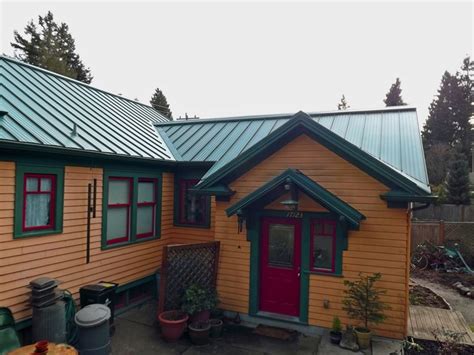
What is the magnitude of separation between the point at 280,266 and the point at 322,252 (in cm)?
111

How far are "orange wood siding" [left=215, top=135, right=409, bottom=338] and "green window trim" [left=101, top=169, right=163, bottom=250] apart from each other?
97.1 inches

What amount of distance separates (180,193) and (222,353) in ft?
17.9

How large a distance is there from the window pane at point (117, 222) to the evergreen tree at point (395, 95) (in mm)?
38819

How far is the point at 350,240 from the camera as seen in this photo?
750 cm

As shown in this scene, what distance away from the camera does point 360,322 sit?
7266mm

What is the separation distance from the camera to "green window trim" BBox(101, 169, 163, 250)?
27.9 feet

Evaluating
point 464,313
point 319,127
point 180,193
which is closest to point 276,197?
point 319,127

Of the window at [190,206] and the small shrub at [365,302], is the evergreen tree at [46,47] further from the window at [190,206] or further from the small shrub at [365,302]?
the small shrub at [365,302]

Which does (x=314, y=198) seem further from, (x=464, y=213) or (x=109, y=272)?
(x=464, y=213)

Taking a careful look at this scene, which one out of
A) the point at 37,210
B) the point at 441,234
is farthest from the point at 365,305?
the point at 441,234

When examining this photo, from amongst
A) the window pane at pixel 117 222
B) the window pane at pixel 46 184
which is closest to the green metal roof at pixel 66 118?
the window pane at pixel 46 184

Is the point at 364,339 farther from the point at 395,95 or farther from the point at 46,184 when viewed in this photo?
the point at 395,95

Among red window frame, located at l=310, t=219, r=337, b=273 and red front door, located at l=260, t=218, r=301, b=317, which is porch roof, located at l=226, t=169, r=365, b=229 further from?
red front door, located at l=260, t=218, r=301, b=317

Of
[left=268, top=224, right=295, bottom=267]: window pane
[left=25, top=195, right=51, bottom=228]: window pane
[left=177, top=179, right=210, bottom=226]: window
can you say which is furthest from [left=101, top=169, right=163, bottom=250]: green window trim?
[left=268, top=224, right=295, bottom=267]: window pane
